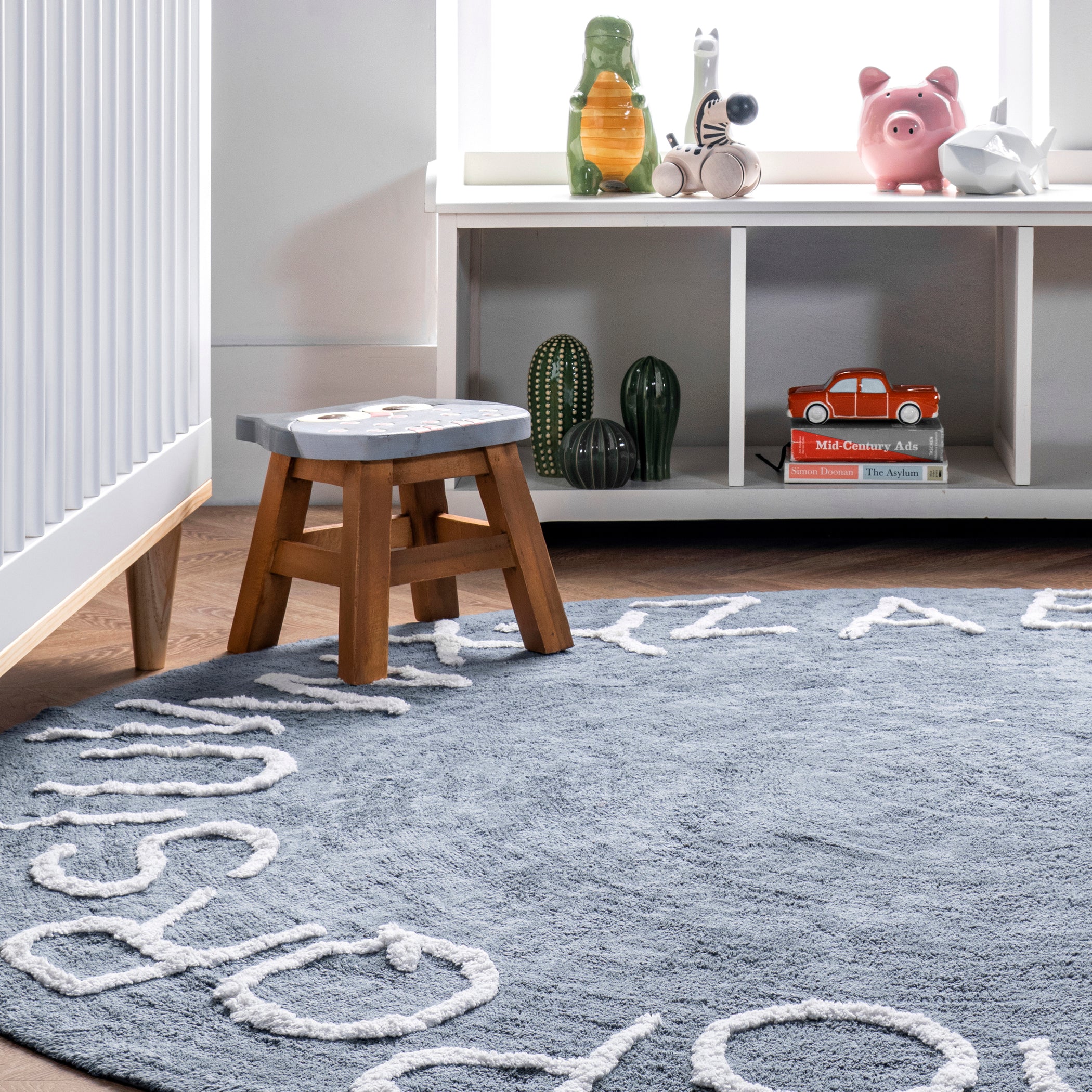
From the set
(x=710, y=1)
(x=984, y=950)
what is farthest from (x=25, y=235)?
(x=710, y=1)

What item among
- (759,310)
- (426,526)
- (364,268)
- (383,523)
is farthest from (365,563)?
(759,310)

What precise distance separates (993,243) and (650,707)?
4.75 feet

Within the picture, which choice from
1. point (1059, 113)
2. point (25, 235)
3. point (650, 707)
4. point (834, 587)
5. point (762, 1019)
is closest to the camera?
point (762, 1019)

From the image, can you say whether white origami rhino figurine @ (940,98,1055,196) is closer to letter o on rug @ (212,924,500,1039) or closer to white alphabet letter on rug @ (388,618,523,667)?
white alphabet letter on rug @ (388,618,523,667)

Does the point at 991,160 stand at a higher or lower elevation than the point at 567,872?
higher

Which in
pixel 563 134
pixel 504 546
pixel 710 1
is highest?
pixel 710 1

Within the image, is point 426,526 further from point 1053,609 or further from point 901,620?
point 1053,609

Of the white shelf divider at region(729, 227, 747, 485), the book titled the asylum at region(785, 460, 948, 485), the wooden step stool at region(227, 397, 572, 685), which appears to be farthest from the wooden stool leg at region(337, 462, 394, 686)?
the book titled the asylum at region(785, 460, 948, 485)

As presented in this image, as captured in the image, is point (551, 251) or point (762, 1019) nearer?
point (762, 1019)

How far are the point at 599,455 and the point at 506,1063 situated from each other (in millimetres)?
1365

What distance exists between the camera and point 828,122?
2527 mm

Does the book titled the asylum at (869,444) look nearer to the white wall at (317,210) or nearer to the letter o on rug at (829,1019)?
the white wall at (317,210)

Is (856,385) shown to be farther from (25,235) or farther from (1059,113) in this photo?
(25,235)

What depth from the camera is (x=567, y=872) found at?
3.22 ft
